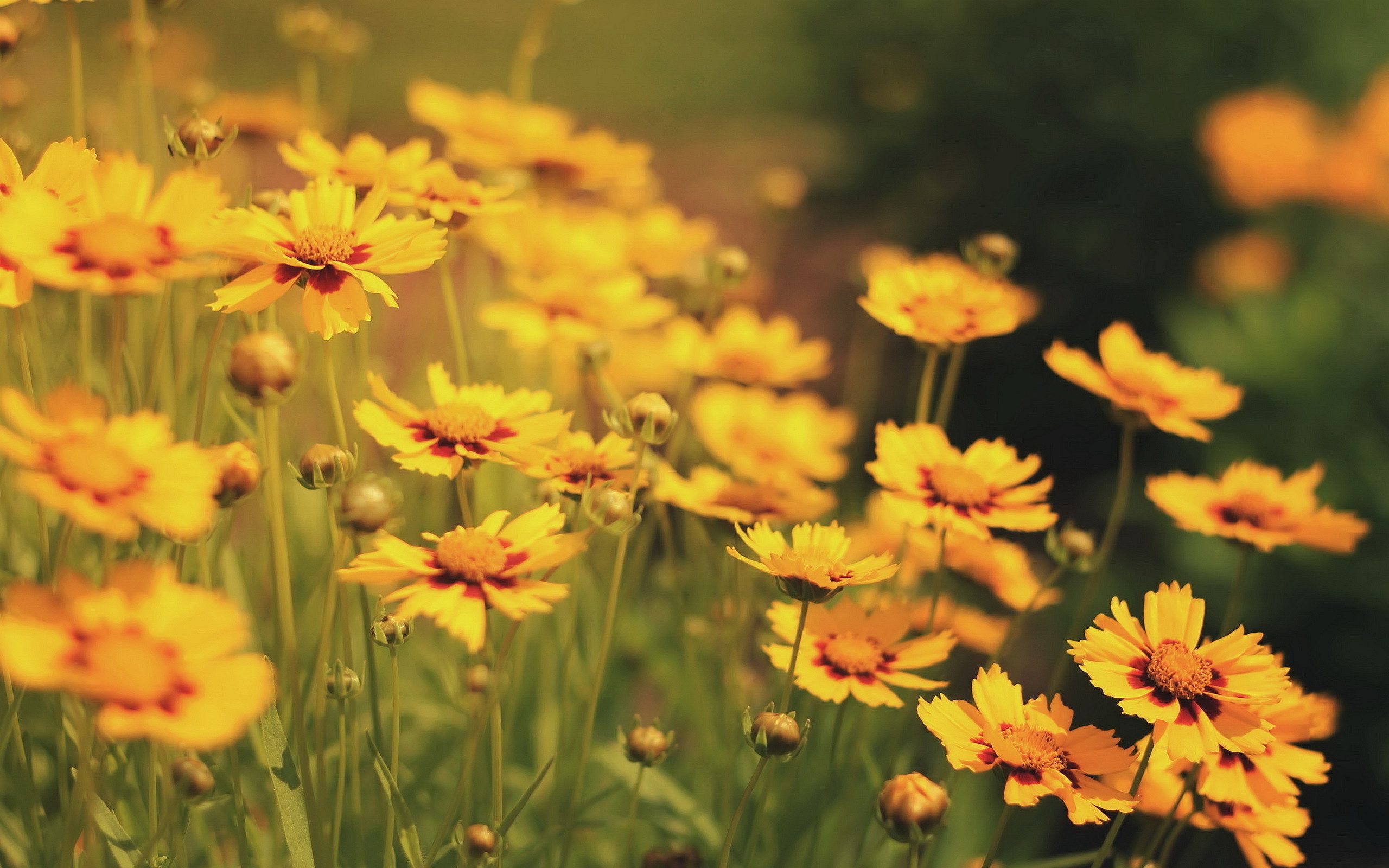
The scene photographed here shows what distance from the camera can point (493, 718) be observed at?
1.81 feet

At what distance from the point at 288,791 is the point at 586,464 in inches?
9.5

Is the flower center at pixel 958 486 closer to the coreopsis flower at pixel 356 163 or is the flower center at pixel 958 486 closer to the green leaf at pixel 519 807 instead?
the green leaf at pixel 519 807

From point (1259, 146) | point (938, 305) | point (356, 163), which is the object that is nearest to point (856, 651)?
point (938, 305)

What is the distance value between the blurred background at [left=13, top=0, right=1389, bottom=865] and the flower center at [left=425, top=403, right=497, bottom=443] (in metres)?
0.87

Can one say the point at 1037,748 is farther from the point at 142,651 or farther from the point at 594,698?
the point at 142,651

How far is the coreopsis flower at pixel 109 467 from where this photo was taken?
39cm

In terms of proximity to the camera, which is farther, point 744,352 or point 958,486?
point 744,352

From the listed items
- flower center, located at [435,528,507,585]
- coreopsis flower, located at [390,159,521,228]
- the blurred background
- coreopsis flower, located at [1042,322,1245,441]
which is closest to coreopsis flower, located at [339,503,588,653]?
flower center, located at [435,528,507,585]

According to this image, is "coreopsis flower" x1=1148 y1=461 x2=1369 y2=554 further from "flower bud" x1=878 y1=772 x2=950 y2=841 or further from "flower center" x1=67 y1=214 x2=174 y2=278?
"flower center" x1=67 y1=214 x2=174 y2=278

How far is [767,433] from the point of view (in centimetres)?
98

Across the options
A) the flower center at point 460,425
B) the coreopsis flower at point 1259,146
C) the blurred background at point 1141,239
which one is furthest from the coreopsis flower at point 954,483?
the coreopsis flower at point 1259,146

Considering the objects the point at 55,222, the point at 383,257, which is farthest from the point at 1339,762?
the point at 55,222

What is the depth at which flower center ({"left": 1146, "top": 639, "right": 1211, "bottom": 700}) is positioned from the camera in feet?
1.80

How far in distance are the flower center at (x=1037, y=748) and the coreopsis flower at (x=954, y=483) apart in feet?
0.39
